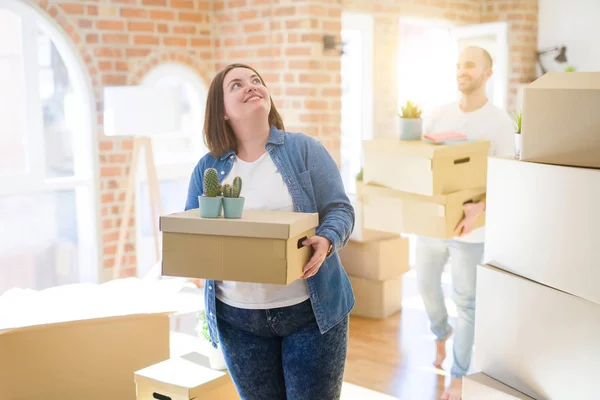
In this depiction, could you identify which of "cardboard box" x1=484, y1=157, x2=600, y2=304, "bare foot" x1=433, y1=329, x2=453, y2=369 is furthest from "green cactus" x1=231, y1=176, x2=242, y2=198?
"bare foot" x1=433, y1=329, x2=453, y2=369

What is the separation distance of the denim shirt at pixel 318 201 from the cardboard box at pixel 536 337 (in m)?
0.41

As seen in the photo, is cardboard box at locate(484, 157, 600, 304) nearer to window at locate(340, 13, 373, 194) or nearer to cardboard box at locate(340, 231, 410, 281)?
cardboard box at locate(340, 231, 410, 281)

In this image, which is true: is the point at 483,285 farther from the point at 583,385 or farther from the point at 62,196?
the point at 62,196

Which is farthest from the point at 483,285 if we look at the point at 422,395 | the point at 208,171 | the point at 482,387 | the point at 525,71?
the point at 525,71

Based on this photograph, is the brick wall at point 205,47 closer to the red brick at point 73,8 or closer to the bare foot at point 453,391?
the red brick at point 73,8

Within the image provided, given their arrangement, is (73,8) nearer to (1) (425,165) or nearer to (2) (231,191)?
(1) (425,165)

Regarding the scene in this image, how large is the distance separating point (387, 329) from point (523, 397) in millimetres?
2727

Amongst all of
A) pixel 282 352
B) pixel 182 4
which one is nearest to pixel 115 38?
pixel 182 4

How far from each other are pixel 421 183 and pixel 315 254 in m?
1.20

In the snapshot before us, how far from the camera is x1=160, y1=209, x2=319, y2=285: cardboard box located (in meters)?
1.76

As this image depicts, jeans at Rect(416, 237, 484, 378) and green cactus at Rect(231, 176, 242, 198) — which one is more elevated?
green cactus at Rect(231, 176, 242, 198)

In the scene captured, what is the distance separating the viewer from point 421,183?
2949mm

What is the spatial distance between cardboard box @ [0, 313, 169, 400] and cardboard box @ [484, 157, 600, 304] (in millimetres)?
1678

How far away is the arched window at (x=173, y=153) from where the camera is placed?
15.6 feet
